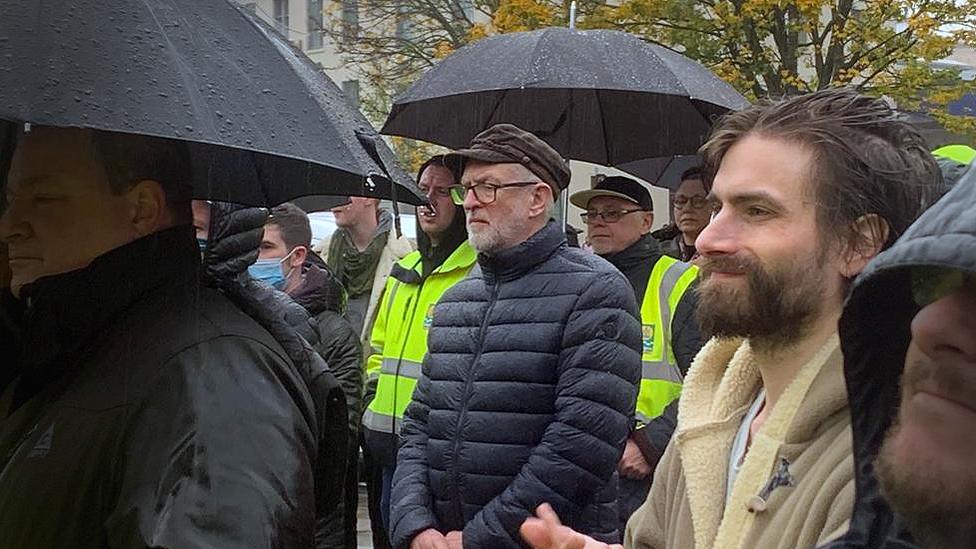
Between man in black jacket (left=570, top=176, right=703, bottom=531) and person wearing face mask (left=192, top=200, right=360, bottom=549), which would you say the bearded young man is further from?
man in black jacket (left=570, top=176, right=703, bottom=531)

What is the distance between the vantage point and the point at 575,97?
6.06 metres

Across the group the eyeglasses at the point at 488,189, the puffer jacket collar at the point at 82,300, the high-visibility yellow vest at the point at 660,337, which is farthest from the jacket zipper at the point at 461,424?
the puffer jacket collar at the point at 82,300

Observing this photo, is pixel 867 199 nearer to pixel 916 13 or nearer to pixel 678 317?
pixel 678 317

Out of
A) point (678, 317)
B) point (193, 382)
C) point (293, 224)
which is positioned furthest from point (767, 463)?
point (293, 224)

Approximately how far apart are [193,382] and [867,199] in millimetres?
1278

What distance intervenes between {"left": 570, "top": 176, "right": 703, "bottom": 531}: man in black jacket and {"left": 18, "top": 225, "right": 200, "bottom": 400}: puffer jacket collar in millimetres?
2395

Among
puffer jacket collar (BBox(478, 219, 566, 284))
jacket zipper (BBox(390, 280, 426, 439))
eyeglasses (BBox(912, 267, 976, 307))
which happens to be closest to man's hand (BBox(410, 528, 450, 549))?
puffer jacket collar (BBox(478, 219, 566, 284))

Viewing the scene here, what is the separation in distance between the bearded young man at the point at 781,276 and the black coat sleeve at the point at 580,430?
4.64 feet

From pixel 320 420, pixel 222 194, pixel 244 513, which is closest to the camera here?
pixel 244 513

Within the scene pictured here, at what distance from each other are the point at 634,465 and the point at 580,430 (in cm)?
63

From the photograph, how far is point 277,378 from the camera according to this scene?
231 centimetres

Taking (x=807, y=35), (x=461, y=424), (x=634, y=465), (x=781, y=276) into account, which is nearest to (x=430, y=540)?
(x=461, y=424)

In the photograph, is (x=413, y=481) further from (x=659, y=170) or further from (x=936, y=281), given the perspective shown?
(x=659, y=170)

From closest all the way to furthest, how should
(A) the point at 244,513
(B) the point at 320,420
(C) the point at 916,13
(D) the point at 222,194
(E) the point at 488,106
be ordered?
(A) the point at 244,513 → (B) the point at 320,420 → (D) the point at 222,194 → (E) the point at 488,106 → (C) the point at 916,13
